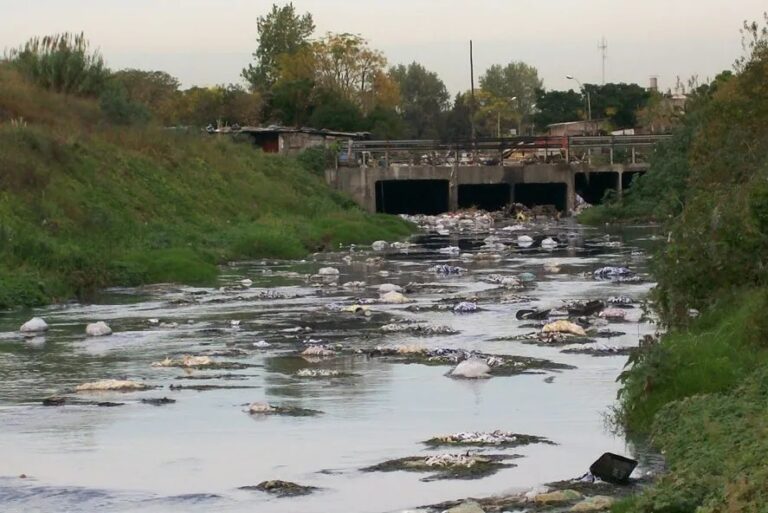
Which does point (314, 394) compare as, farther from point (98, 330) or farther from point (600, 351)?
point (98, 330)

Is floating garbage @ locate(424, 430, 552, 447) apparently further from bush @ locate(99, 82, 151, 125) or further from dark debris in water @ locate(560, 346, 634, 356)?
bush @ locate(99, 82, 151, 125)

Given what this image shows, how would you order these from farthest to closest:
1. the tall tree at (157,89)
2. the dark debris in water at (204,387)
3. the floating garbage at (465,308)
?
the tall tree at (157,89) < the floating garbage at (465,308) < the dark debris in water at (204,387)

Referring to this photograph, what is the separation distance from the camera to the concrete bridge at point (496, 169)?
2292 inches

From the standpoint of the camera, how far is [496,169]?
58438 mm

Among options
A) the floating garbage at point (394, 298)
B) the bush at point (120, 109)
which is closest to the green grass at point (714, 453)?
the floating garbage at point (394, 298)

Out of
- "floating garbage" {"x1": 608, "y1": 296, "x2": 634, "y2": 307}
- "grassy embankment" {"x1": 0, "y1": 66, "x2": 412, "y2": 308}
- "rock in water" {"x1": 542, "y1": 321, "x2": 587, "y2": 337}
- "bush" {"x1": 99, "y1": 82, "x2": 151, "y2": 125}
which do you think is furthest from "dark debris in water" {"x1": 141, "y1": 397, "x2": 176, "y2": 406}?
"bush" {"x1": 99, "y1": 82, "x2": 151, "y2": 125}

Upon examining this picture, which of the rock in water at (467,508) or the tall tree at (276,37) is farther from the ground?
the tall tree at (276,37)

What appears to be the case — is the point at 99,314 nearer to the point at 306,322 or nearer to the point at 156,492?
the point at 306,322

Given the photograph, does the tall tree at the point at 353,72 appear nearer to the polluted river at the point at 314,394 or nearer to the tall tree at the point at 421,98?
the tall tree at the point at 421,98

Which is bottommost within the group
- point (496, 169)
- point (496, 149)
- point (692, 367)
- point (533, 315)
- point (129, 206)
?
point (533, 315)

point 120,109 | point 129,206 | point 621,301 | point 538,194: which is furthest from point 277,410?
point 538,194

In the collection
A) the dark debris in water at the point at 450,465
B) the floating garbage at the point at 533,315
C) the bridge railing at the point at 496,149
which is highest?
the bridge railing at the point at 496,149

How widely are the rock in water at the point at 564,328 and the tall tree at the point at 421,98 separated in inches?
3584

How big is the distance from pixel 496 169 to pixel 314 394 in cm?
4392
